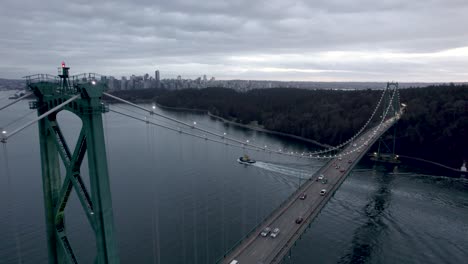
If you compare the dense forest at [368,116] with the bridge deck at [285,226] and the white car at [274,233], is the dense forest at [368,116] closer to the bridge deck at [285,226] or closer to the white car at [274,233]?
the bridge deck at [285,226]

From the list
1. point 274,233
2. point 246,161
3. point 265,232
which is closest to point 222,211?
point 265,232

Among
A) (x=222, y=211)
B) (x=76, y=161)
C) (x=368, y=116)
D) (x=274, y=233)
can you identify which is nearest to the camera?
(x=76, y=161)

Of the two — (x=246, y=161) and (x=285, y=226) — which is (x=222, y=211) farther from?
(x=246, y=161)

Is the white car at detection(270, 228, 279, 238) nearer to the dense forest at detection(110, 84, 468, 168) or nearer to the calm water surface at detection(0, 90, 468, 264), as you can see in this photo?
the calm water surface at detection(0, 90, 468, 264)

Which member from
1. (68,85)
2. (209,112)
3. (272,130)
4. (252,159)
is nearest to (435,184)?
(252,159)

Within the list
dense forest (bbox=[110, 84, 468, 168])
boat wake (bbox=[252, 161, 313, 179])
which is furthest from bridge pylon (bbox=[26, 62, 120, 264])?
dense forest (bbox=[110, 84, 468, 168])

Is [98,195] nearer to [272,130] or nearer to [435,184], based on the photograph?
[435,184]

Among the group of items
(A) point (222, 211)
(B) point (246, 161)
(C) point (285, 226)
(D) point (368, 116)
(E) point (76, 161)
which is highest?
(E) point (76, 161)
